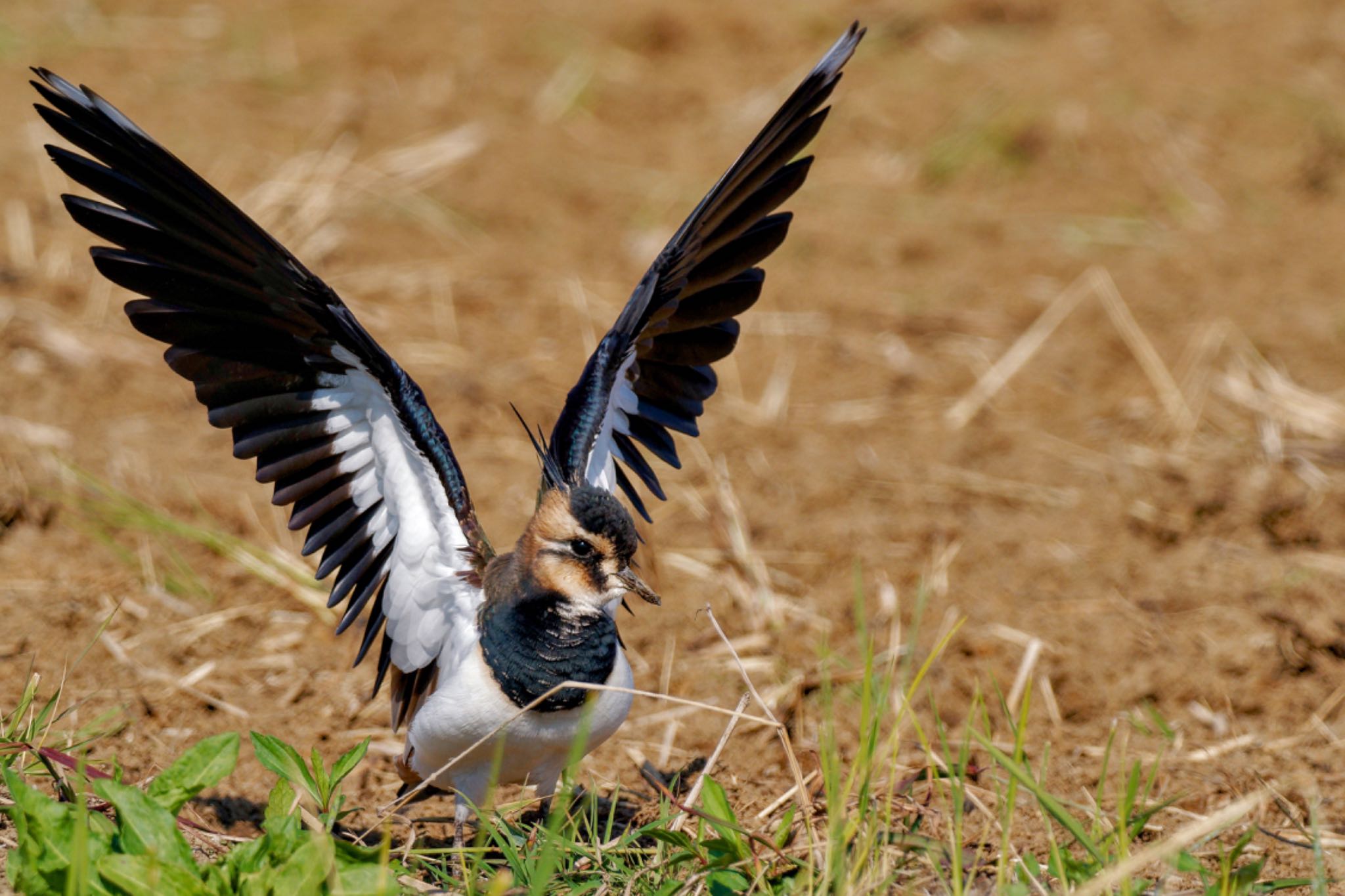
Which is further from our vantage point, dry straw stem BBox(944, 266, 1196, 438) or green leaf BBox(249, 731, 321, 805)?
dry straw stem BBox(944, 266, 1196, 438)

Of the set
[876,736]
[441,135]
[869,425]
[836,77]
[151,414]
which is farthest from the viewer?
[441,135]

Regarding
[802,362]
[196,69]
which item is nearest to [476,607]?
[802,362]

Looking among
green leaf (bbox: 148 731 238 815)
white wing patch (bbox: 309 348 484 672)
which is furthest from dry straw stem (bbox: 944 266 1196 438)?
green leaf (bbox: 148 731 238 815)

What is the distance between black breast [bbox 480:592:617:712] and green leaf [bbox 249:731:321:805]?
53 cm

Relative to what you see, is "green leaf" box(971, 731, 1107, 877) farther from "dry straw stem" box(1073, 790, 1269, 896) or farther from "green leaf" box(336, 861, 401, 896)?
"green leaf" box(336, 861, 401, 896)

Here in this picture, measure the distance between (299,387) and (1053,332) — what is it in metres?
4.31

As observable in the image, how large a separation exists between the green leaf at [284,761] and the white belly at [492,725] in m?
0.36

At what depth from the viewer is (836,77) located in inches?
142

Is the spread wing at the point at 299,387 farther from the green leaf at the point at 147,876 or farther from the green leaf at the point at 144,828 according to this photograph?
the green leaf at the point at 147,876

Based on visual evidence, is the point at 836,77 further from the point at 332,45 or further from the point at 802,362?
the point at 332,45

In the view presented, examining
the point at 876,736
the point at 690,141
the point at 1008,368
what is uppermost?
the point at 876,736

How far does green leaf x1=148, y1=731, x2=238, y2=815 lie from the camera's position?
2.91m

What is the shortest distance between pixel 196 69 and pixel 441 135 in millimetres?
1619

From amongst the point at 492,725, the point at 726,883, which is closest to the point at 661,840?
the point at 726,883
